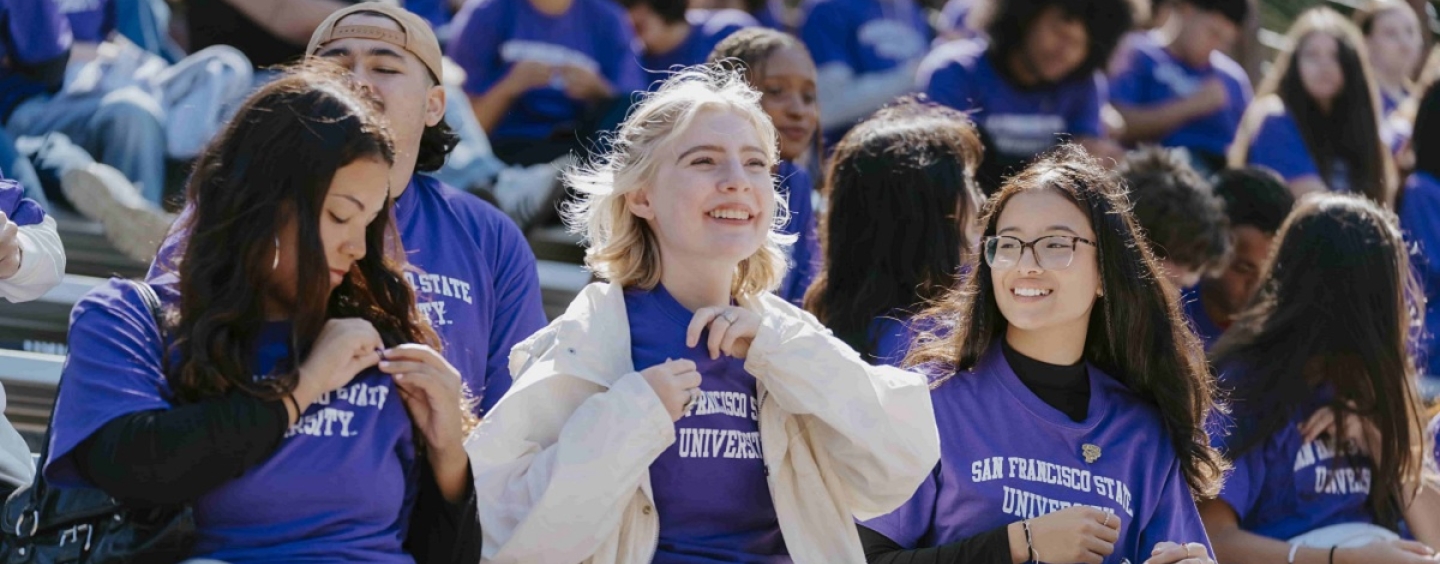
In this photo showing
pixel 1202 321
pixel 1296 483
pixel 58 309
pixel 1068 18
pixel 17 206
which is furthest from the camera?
pixel 1068 18

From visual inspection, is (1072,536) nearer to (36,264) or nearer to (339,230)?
(339,230)

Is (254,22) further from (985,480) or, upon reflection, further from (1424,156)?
(1424,156)

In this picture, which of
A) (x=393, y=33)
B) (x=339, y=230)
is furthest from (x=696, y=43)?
(x=339, y=230)

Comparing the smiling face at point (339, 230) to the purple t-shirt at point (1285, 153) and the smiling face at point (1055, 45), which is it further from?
the purple t-shirt at point (1285, 153)

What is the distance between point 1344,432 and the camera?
4.03 meters

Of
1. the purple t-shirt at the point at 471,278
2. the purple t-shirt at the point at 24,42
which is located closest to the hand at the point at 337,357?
the purple t-shirt at the point at 471,278

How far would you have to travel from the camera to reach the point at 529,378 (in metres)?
2.86

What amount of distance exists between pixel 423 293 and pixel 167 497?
3.43 feet

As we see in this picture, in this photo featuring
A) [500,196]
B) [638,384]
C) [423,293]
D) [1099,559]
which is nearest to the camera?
[638,384]

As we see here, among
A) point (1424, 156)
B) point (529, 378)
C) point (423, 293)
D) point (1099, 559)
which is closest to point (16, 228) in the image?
point (423, 293)

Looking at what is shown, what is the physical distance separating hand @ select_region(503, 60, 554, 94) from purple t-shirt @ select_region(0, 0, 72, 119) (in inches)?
55.2

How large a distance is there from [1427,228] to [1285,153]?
57cm

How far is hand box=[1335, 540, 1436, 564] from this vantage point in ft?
12.5

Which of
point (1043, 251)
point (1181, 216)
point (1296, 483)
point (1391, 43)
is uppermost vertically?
point (1391, 43)
